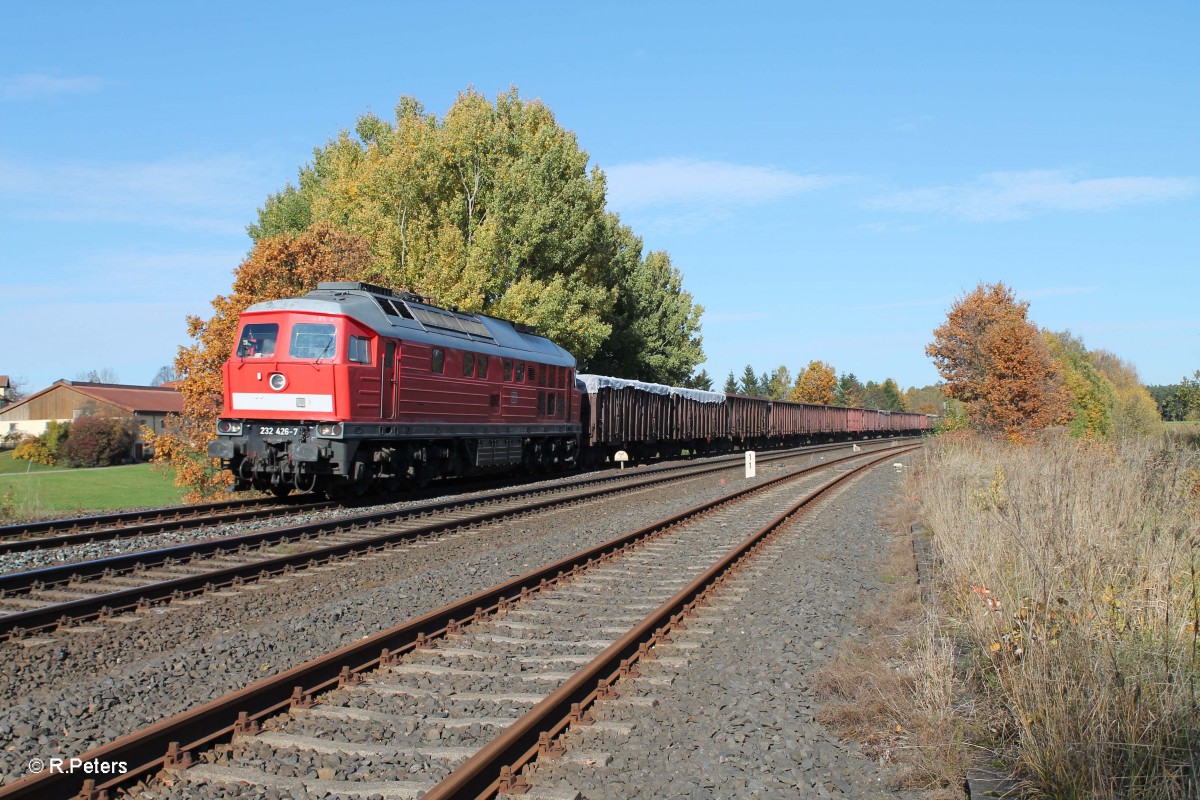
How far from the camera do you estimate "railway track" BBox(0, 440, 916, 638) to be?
25.6 ft

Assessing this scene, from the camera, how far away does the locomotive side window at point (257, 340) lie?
50.8 ft

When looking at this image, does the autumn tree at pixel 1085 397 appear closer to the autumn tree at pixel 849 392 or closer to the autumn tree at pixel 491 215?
the autumn tree at pixel 491 215

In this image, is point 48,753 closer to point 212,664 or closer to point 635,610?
point 212,664

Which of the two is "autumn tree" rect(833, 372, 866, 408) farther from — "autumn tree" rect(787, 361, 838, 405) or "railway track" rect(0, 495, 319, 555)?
"railway track" rect(0, 495, 319, 555)

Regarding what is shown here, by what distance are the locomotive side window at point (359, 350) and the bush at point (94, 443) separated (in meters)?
50.2

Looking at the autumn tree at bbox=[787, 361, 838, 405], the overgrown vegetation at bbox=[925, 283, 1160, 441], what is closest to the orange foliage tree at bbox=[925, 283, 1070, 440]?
the overgrown vegetation at bbox=[925, 283, 1160, 441]

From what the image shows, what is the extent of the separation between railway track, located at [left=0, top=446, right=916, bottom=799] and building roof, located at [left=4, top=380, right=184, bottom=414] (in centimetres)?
6711

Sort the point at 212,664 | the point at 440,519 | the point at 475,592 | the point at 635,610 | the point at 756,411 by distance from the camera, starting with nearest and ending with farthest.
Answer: the point at 212,664, the point at 635,610, the point at 475,592, the point at 440,519, the point at 756,411

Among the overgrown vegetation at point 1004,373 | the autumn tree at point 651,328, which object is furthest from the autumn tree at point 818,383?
the overgrown vegetation at point 1004,373

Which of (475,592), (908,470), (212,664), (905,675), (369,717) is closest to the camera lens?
(369,717)

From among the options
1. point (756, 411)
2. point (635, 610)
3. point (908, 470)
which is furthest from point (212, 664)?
point (756, 411)

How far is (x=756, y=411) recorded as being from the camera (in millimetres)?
46469

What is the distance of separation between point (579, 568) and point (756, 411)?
37.2 m

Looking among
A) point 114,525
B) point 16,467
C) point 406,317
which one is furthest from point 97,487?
point 114,525
